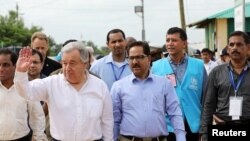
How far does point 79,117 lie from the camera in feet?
12.6

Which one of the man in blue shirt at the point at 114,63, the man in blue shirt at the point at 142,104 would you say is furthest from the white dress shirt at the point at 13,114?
the man in blue shirt at the point at 114,63

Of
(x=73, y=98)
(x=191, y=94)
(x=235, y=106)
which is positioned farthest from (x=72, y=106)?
(x=191, y=94)

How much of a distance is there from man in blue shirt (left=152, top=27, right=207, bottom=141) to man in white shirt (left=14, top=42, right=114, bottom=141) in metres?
1.61

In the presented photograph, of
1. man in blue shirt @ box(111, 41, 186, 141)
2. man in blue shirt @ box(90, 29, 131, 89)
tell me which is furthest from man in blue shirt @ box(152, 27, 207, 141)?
man in blue shirt @ box(111, 41, 186, 141)

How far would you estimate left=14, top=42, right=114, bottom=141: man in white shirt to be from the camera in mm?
3846

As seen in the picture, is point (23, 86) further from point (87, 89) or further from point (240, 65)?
point (240, 65)

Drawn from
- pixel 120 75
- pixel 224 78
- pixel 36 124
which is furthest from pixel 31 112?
pixel 224 78

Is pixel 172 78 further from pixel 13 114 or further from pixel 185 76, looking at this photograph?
pixel 13 114

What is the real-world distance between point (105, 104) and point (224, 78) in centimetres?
155

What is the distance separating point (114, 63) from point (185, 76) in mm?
933

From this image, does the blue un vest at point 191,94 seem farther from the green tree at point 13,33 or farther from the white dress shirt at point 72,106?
the green tree at point 13,33

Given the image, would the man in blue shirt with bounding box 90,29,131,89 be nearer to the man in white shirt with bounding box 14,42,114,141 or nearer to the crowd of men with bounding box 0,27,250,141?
the crowd of men with bounding box 0,27,250,141

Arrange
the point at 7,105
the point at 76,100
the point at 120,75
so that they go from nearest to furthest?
1. the point at 76,100
2. the point at 7,105
3. the point at 120,75

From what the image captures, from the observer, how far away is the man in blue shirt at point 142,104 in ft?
14.4
